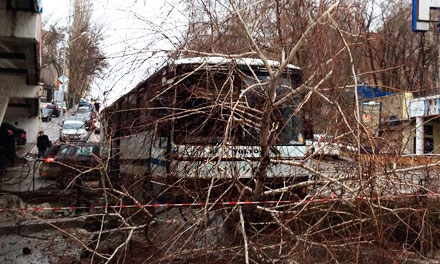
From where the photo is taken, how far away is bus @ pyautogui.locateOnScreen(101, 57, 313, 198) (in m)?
5.37

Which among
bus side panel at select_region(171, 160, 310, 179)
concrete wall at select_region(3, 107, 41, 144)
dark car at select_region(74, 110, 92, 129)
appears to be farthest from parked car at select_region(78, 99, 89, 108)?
concrete wall at select_region(3, 107, 41, 144)

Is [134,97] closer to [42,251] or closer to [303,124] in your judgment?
[303,124]

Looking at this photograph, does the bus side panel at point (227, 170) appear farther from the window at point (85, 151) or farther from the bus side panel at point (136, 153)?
the window at point (85, 151)

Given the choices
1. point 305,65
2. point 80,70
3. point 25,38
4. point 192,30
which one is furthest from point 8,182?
point 305,65

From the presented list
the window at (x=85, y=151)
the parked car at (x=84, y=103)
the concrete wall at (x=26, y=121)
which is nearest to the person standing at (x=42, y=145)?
the window at (x=85, y=151)

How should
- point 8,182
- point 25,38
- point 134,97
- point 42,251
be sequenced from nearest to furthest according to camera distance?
point 134,97
point 42,251
point 25,38
point 8,182

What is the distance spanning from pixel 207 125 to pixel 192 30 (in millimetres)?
1169

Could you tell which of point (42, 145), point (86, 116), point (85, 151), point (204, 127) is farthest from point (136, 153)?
point (42, 145)

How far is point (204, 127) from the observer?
5480mm

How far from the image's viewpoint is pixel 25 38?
33.0 feet

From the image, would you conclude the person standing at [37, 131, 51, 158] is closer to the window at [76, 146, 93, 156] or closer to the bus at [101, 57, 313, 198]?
the window at [76, 146, 93, 156]

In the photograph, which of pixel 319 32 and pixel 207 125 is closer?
pixel 319 32

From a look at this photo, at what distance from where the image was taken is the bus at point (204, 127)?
5367 millimetres

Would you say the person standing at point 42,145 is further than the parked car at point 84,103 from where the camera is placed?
Yes
